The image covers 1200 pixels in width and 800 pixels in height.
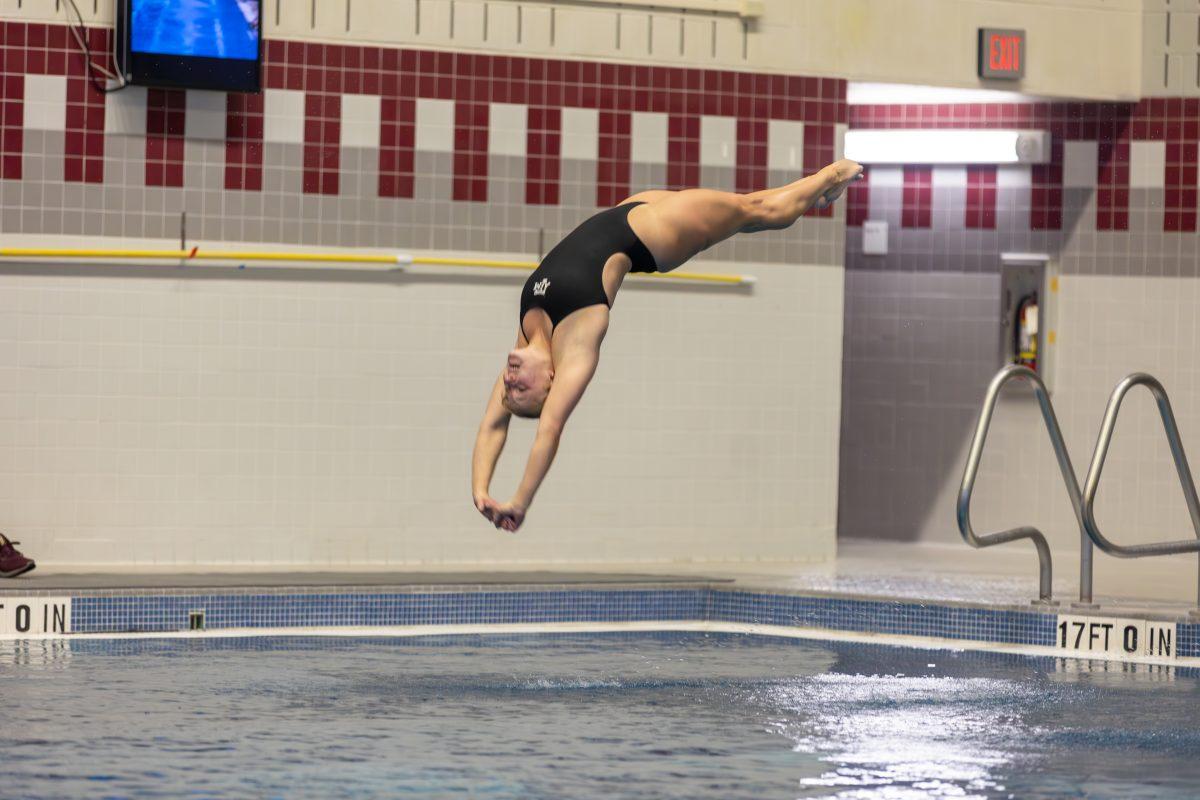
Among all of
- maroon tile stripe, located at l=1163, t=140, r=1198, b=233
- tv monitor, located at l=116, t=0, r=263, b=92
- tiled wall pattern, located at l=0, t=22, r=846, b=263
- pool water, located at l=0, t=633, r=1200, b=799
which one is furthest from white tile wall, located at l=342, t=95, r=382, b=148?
maroon tile stripe, located at l=1163, t=140, r=1198, b=233

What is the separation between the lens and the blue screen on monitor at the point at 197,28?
9133 millimetres

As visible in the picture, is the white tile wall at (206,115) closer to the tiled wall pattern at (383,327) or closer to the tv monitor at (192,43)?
the tiled wall pattern at (383,327)

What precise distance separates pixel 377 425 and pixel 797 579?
2.41 meters

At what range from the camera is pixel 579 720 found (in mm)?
Result: 6566

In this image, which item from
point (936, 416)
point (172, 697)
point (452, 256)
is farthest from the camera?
point (936, 416)

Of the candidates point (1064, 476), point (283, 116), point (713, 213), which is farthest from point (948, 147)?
point (713, 213)

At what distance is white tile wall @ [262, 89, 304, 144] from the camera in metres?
9.59

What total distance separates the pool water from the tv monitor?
2976 mm

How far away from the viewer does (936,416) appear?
11.6 meters

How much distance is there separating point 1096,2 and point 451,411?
4566mm

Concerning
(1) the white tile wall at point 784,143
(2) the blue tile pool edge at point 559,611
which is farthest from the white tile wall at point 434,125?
(2) the blue tile pool edge at point 559,611

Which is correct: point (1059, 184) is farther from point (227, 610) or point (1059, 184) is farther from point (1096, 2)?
point (227, 610)

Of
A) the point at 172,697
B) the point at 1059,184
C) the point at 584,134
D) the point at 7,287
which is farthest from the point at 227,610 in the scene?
the point at 1059,184

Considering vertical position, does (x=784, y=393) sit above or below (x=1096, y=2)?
below
